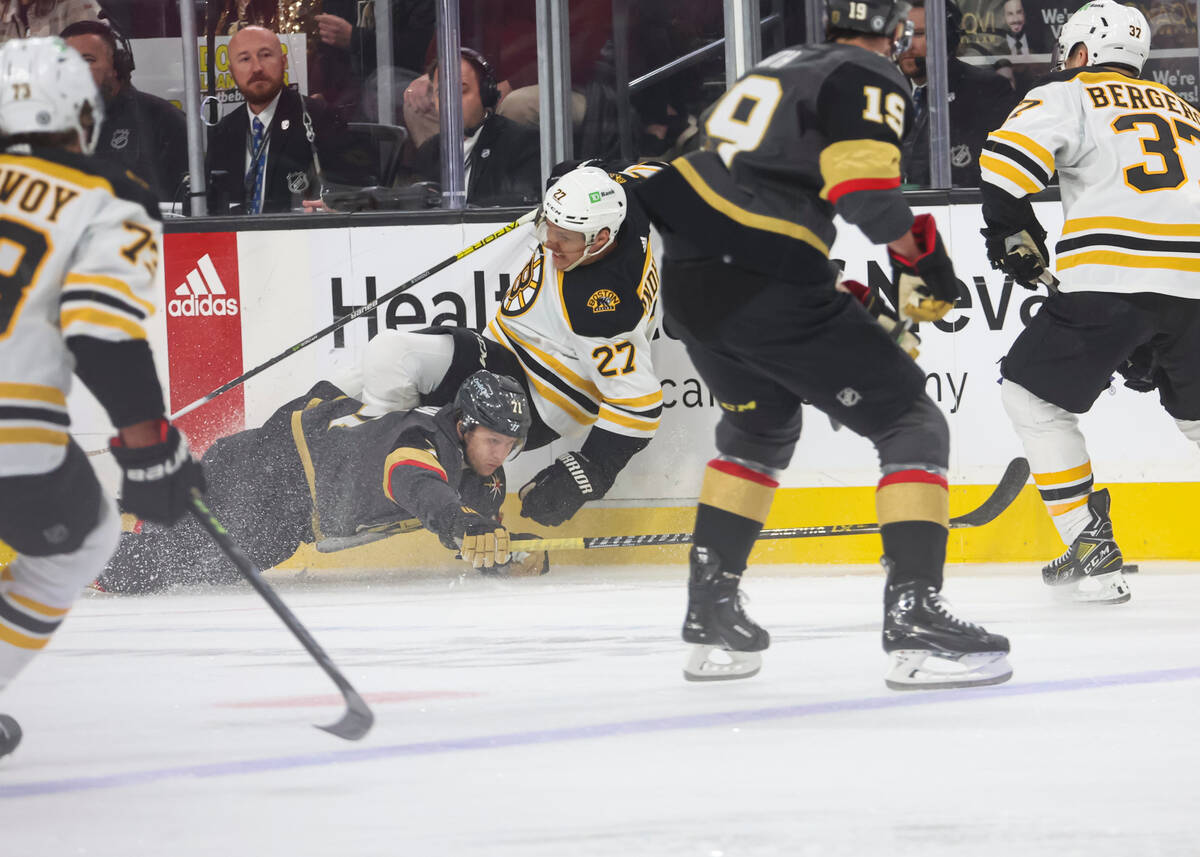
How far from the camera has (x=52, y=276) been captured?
185cm

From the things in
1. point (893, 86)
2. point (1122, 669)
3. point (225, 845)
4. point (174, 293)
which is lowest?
point (1122, 669)

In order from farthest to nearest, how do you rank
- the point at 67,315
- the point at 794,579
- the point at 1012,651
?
1. the point at 794,579
2. the point at 1012,651
3. the point at 67,315

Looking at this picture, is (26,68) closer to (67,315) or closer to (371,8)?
(67,315)

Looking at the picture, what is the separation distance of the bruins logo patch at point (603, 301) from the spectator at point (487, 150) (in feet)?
1.52

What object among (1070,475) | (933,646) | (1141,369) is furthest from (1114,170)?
(933,646)

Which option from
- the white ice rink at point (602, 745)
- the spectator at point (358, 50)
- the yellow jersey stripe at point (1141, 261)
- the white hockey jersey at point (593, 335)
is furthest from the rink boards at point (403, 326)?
the white ice rink at point (602, 745)

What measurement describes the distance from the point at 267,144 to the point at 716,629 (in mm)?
2499

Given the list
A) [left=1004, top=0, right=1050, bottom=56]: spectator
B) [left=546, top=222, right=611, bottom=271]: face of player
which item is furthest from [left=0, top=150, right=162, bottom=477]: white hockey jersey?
[left=1004, top=0, right=1050, bottom=56]: spectator

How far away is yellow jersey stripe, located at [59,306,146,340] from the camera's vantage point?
1833mm

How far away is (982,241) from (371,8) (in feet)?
6.01

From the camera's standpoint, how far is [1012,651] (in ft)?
9.21

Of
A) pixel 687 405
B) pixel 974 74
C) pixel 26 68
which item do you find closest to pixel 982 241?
pixel 974 74

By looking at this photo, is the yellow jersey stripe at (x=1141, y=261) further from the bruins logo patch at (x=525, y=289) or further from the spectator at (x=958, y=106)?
the bruins logo patch at (x=525, y=289)

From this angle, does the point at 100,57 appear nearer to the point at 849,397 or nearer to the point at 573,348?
the point at 573,348
